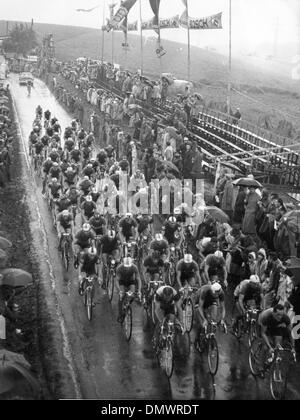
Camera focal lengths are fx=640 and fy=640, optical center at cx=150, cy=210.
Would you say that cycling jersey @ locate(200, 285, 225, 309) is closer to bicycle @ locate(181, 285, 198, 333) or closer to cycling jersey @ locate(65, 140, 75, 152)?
bicycle @ locate(181, 285, 198, 333)

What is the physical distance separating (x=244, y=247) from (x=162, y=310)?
11.8 feet

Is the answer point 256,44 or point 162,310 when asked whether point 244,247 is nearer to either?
point 162,310

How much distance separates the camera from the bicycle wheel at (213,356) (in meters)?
11.8

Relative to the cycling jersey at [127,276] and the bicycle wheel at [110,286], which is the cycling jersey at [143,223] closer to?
the bicycle wheel at [110,286]

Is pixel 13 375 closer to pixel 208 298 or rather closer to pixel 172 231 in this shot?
pixel 208 298

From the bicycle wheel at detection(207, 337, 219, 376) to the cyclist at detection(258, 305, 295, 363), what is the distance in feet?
3.58

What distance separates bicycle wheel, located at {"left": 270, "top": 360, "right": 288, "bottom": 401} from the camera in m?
10.9

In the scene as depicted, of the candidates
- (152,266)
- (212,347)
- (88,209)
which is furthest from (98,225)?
(212,347)

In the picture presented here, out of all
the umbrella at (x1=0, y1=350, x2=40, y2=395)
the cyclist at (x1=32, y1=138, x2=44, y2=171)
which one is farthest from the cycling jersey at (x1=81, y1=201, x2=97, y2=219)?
the cyclist at (x1=32, y1=138, x2=44, y2=171)

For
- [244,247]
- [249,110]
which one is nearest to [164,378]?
[244,247]

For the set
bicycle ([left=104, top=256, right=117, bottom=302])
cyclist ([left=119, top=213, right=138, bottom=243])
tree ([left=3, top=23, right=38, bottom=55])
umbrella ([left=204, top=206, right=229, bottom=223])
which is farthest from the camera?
tree ([left=3, top=23, right=38, bottom=55])

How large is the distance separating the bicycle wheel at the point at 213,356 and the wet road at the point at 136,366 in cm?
19

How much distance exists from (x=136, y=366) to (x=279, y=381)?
282 cm

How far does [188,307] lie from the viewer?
13.5 meters
